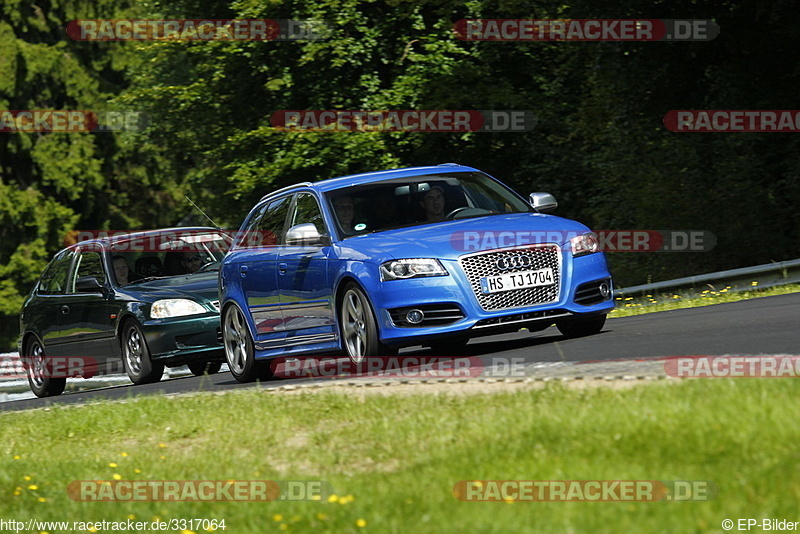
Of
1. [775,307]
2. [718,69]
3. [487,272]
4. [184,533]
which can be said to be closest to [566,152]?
[718,69]

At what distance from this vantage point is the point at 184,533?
21.7ft

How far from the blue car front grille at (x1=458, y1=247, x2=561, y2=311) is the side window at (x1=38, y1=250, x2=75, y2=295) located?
769 centimetres

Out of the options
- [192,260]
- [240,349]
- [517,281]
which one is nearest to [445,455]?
[517,281]

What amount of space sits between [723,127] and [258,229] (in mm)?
12448

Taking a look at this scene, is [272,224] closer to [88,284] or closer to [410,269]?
[410,269]

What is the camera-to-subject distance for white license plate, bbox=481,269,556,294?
36.6 feet

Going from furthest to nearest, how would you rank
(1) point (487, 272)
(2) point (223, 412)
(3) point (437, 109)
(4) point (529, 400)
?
(3) point (437, 109)
(1) point (487, 272)
(2) point (223, 412)
(4) point (529, 400)

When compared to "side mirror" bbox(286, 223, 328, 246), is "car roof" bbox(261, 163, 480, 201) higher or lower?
higher

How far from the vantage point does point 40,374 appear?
1744 cm

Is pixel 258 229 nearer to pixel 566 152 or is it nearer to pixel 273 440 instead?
pixel 273 440

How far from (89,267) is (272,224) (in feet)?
14.3

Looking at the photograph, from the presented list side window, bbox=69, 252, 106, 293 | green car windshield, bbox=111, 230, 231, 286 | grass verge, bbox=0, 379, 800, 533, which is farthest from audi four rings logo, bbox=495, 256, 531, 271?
side window, bbox=69, 252, 106, 293

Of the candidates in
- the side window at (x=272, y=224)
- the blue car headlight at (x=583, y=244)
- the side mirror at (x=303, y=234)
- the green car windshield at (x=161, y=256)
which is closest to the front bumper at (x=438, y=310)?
the blue car headlight at (x=583, y=244)

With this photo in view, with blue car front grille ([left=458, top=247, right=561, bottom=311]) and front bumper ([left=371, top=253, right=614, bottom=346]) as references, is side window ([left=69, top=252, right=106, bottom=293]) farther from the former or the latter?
blue car front grille ([left=458, top=247, right=561, bottom=311])
